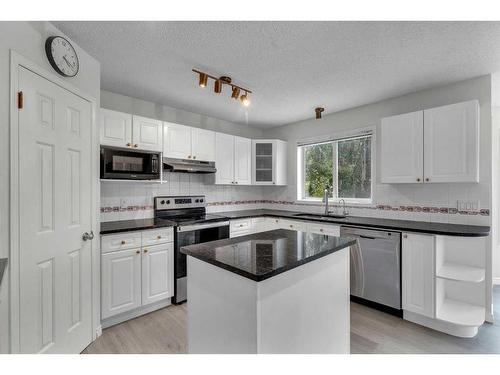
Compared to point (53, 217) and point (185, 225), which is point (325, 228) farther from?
point (53, 217)

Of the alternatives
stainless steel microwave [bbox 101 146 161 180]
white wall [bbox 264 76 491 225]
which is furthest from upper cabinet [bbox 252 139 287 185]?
stainless steel microwave [bbox 101 146 161 180]

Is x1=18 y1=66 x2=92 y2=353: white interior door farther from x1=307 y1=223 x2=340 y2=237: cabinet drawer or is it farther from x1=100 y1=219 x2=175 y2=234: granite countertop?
x1=307 y1=223 x2=340 y2=237: cabinet drawer

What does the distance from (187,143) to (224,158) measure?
26.3 inches

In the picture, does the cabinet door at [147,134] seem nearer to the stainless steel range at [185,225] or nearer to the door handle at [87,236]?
the stainless steel range at [185,225]

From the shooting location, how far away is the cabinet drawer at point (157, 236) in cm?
254

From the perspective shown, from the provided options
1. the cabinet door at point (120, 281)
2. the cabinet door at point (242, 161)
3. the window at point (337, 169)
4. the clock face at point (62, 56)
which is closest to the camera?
the clock face at point (62, 56)

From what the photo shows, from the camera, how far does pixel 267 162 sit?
420cm

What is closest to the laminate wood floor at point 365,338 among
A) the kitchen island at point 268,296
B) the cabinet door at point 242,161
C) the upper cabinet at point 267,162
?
the kitchen island at point 268,296

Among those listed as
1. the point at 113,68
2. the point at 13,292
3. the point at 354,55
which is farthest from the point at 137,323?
the point at 354,55

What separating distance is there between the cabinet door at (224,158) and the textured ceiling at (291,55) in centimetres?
76

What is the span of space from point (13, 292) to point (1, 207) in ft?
1.66
